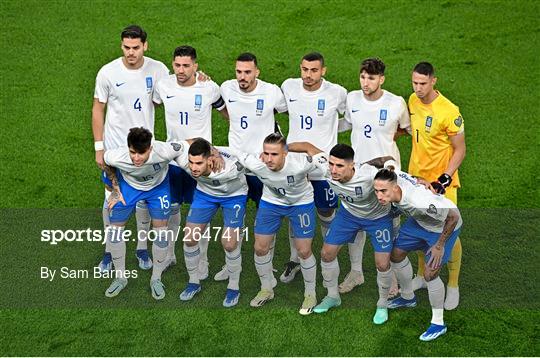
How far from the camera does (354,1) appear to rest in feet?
55.2

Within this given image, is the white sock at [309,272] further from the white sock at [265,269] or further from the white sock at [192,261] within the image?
the white sock at [192,261]

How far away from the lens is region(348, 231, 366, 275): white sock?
10281 mm

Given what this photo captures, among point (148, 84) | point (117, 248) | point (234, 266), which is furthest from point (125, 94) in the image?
point (234, 266)

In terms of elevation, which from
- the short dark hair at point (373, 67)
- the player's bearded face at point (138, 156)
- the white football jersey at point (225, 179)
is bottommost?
the white football jersey at point (225, 179)

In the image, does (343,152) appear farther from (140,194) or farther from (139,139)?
(140,194)

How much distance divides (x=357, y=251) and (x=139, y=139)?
2547 millimetres

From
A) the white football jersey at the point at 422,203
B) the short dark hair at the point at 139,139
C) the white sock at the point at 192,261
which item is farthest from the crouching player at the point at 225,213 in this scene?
the white football jersey at the point at 422,203

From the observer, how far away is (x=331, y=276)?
386 inches

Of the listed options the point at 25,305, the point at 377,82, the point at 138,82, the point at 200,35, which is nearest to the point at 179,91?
the point at 138,82

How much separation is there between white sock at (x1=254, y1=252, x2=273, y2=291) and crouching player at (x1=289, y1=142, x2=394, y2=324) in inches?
21.0

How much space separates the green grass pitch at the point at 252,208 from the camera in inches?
373

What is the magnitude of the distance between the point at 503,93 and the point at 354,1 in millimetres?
3552

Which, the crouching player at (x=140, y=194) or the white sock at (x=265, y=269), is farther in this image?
the white sock at (x=265, y=269)

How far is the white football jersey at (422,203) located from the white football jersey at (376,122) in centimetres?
73
